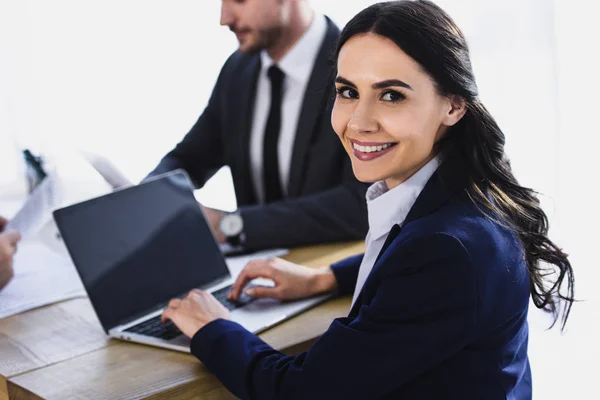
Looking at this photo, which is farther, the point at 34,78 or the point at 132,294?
the point at 34,78

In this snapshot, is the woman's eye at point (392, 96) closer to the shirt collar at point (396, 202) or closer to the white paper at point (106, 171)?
the shirt collar at point (396, 202)

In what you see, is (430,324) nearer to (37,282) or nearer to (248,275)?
(248,275)

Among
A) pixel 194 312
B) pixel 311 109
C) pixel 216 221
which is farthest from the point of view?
pixel 311 109

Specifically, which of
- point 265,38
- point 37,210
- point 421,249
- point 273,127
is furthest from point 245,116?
point 421,249

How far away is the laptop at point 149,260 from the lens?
1681 millimetres

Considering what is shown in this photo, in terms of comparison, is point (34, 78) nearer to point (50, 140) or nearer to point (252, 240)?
point (50, 140)

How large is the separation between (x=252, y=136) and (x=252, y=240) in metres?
0.50

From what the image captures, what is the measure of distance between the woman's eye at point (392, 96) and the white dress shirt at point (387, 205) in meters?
0.14

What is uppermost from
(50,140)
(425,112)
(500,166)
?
(425,112)

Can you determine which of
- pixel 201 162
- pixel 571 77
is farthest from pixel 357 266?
pixel 571 77

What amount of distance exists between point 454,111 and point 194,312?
0.59 m

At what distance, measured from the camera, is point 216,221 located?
2246mm

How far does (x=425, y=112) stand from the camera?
1354 millimetres

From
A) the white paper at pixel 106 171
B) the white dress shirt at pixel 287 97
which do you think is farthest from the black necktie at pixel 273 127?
the white paper at pixel 106 171
